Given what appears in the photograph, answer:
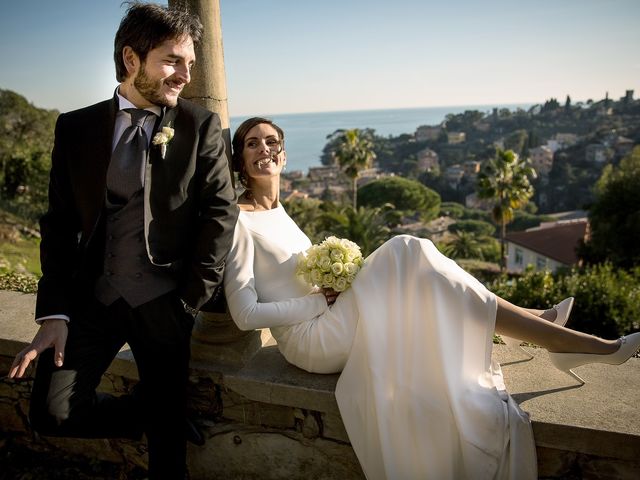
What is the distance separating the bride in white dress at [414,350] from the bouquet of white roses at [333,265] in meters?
0.06

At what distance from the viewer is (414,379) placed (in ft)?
6.77

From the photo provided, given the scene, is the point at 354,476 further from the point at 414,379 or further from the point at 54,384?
the point at 54,384

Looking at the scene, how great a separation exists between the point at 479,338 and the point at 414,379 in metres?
0.33

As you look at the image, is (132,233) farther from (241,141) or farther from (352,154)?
(352,154)

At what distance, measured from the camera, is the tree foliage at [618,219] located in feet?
77.0

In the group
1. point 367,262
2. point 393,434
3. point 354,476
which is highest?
point 367,262

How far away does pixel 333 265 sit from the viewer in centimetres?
222

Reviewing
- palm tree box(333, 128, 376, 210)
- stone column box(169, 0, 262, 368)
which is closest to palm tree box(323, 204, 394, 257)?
stone column box(169, 0, 262, 368)

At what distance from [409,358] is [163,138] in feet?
4.45

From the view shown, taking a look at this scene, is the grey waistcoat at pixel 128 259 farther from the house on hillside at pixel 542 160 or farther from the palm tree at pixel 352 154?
the house on hillside at pixel 542 160

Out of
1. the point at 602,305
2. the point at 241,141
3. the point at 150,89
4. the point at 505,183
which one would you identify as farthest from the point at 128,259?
the point at 505,183

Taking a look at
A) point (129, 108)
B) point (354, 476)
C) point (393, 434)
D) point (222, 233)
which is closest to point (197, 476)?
point (354, 476)

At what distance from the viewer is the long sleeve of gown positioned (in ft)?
7.29

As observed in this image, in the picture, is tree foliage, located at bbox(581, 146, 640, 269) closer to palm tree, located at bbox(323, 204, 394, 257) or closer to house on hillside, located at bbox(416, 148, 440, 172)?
palm tree, located at bbox(323, 204, 394, 257)
